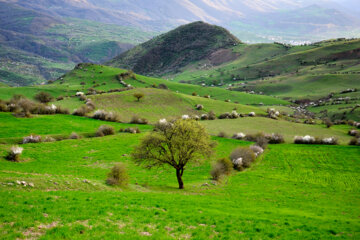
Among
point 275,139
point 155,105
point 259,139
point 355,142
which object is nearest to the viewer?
point 259,139

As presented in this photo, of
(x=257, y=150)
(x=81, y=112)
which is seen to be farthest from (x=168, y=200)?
(x=81, y=112)

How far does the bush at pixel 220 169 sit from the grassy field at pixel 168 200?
1371 mm

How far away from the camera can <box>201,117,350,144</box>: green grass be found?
2584 inches

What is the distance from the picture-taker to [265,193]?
3234 cm

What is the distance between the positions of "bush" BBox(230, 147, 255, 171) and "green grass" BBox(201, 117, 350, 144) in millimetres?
17526

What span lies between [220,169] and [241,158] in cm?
693

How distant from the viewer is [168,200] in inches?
965

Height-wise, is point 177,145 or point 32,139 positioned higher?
point 177,145

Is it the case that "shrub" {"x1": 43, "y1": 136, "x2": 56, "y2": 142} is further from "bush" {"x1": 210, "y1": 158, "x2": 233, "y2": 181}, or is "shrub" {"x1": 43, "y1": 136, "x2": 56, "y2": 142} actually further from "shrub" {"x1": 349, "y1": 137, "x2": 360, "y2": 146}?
"shrub" {"x1": 349, "y1": 137, "x2": 360, "y2": 146}

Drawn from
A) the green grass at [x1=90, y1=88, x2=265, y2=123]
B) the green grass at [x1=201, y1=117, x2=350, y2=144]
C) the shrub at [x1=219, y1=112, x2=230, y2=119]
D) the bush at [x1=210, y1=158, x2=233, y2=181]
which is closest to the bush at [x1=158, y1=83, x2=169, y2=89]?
the green grass at [x1=90, y1=88, x2=265, y2=123]

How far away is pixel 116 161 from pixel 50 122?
68.3 feet

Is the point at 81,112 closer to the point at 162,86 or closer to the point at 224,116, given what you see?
the point at 224,116

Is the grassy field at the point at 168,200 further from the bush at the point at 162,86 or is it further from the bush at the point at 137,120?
the bush at the point at 162,86

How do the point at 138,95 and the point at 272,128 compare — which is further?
the point at 138,95
